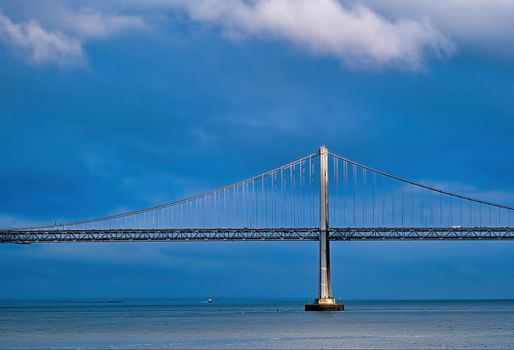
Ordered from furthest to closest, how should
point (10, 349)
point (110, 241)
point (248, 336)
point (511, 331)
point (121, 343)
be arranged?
point (110, 241) → point (511, 331) → point (248, 336) → point (121, 343) → point (10, 349)

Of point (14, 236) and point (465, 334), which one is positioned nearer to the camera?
point (465, 334)

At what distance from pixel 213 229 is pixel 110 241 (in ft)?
27.3

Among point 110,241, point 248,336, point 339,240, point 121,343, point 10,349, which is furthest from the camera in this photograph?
point 110,241

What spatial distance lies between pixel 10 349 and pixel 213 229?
35.8 meters

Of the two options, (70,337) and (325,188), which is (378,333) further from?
(325,188)

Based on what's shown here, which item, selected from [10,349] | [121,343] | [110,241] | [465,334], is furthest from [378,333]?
[110,241]

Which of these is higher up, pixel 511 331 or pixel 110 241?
pixel 110 241

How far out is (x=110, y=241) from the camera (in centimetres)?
7994

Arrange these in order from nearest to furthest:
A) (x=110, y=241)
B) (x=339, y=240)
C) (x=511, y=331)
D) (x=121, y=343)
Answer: (x=121, y=343) → (x=511, y=331) → (x=339, y=240) → (x=110, y=241)

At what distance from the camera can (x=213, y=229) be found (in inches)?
3051

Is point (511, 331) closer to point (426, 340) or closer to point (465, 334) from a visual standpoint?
point (465, 334)

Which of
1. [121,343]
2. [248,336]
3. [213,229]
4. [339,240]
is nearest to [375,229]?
[339,240]

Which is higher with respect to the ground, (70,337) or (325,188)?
(325,188)

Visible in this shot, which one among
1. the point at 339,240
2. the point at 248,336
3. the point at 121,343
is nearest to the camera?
the point at 121,343
